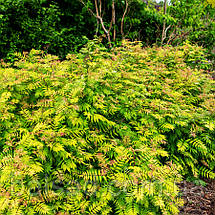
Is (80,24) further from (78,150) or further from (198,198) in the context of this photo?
(198,198)

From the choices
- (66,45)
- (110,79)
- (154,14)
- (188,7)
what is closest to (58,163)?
(110,79)

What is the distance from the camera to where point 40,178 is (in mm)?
2168

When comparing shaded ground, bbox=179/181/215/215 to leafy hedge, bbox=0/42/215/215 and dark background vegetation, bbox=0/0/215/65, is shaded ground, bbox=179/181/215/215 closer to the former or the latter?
leafy hedge, bbox=0/42/215/215

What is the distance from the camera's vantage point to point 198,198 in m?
3.33

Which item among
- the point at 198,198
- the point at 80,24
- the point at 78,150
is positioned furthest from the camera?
the point at 80,24

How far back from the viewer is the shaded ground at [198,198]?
306cm

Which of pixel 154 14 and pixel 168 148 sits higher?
pixel 154 14

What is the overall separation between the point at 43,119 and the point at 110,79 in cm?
141

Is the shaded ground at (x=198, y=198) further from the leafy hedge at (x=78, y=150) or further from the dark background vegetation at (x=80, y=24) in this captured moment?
the dark background vegetation at (x=80, y=24)

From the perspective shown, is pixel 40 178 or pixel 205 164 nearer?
pixel 40 178

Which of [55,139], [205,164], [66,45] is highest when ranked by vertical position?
[66,45]

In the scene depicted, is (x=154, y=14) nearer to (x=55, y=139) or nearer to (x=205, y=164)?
(x=205, y=164)

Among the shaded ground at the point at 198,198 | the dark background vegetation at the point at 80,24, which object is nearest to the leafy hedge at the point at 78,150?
the shaded ground at the point at 198,198

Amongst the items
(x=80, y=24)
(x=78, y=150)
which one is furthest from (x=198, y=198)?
(x=80, y=24)
